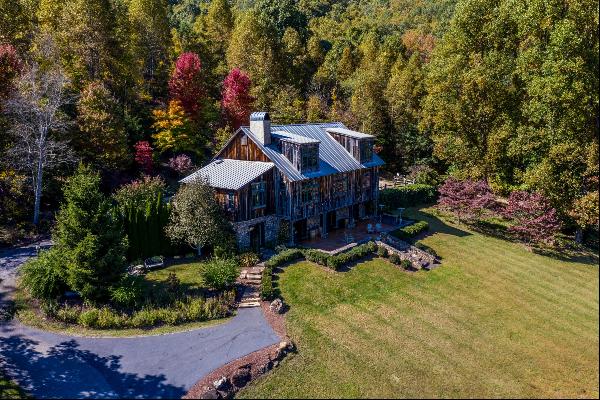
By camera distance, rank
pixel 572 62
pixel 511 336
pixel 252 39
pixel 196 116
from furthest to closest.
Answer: pixel 252 39
pixel 196 116
pixel 572 62
pixel 511 336

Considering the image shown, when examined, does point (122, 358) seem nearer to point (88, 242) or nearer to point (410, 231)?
point (88, 242)

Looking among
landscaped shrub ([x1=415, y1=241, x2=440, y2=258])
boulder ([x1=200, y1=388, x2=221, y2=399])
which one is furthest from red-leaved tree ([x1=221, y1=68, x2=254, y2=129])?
boulder ([x1=200, y1=388, x2=221, y2=399])

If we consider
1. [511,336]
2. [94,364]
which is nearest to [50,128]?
[94,364]

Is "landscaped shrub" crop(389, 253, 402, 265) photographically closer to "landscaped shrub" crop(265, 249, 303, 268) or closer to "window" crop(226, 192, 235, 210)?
"landscaped shrub" crop(265, 249, 303, 268)

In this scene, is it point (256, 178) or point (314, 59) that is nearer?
point (256, 178)

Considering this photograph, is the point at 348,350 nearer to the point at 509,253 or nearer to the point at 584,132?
the point at 509,253

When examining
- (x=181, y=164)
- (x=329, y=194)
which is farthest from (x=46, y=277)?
(x=181, y=164)
